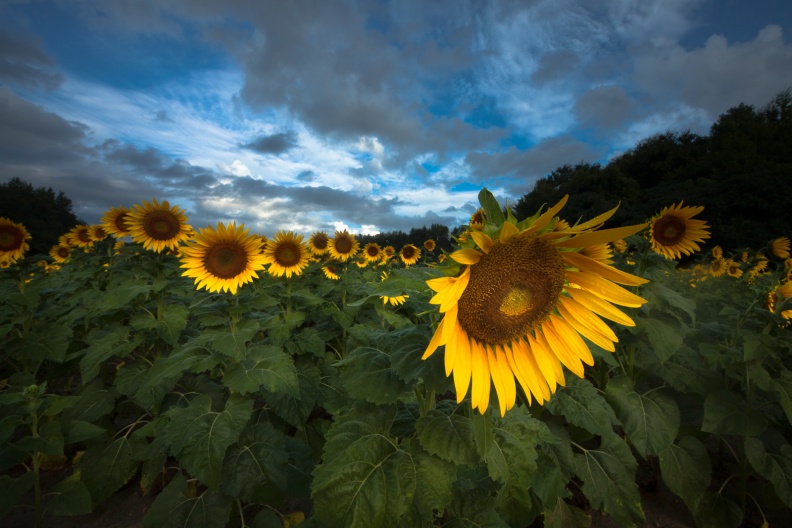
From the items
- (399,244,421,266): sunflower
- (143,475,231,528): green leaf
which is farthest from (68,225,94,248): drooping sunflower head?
(399,244,421,266): sunflower

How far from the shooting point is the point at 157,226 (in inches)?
164

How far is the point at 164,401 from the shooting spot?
119 inches

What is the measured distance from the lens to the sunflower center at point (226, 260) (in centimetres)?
356

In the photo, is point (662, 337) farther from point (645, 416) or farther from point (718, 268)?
point (718, 268)

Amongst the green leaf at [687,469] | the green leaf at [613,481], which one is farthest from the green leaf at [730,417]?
the green leaf at [613,481]

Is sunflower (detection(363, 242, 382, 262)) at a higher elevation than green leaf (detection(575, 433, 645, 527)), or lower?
higher

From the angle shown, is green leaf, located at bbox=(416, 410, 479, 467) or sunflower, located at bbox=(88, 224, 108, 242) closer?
green leaf, located at bbox=(416, 410, 479, 467)

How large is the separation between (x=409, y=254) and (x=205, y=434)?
395 inches

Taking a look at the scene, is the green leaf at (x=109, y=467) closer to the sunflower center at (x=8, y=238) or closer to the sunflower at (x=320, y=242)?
the sunflower center at (x=8, y=238)

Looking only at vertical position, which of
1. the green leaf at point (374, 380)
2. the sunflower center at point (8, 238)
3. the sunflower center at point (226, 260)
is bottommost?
the green leaf at point (374, 380)

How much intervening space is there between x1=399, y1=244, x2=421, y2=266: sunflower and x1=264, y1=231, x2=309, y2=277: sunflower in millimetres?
5951

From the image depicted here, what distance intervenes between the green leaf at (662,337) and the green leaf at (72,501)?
4484 millimetres

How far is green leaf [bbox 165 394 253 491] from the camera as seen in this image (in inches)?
84.4

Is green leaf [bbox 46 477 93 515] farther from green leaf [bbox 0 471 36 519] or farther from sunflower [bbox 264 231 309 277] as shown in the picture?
sunflower [bbox 264 231 309 277]
